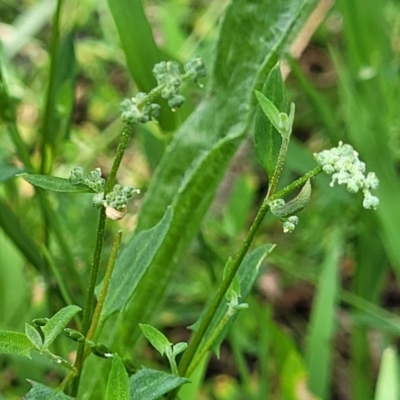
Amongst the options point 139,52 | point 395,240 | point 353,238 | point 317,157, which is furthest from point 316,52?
point 317,157

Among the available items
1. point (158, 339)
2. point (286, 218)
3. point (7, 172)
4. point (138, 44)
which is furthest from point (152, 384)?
point (138, 44)

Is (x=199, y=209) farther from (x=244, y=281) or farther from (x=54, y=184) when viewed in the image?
(x=54, y=184)

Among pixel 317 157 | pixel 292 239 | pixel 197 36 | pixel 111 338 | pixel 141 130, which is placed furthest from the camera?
pixel 197 36

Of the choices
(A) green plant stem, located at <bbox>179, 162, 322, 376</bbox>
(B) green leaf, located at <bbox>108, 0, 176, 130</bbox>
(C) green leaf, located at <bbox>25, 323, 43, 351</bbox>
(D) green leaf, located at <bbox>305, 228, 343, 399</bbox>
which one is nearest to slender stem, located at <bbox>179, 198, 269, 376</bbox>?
(A) green plant stem, located at <bbox>179, 162, 322, 376</bbox>

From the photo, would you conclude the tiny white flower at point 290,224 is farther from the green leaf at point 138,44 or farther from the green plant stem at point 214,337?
the green leaf at point 138,44

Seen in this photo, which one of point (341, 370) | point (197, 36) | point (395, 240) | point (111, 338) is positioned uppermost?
point (197, 36)

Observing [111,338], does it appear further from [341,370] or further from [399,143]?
[341,370]

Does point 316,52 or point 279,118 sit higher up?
point 316,52

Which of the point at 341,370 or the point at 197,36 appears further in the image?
the point at 197,36
